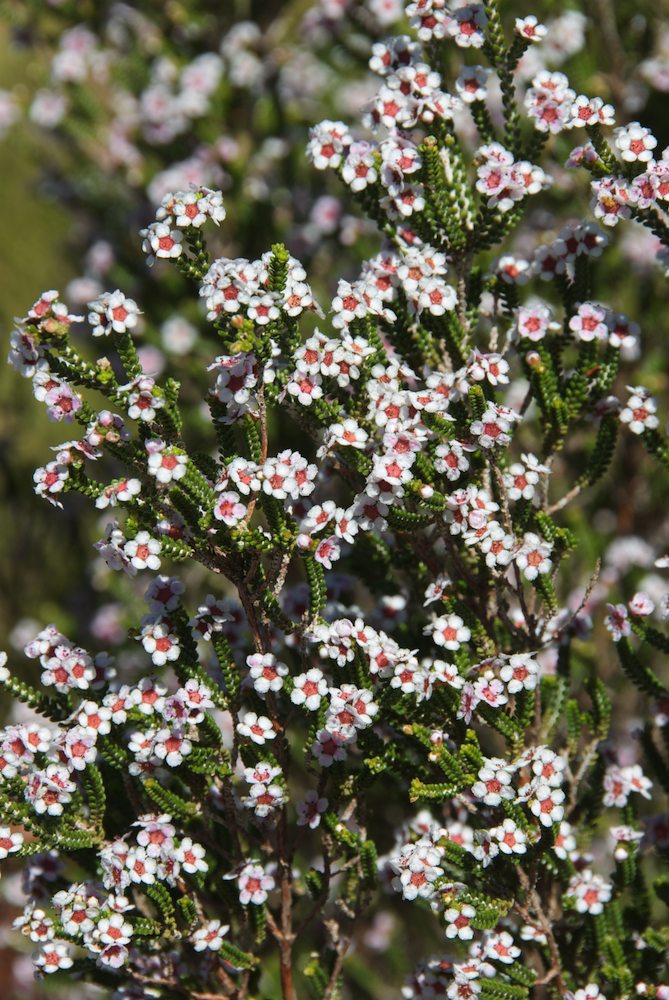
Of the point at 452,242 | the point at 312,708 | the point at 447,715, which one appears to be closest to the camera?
the point at 312,708

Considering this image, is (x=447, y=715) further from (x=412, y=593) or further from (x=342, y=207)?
(x=342, y=207)

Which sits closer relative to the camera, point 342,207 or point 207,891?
point 207,891

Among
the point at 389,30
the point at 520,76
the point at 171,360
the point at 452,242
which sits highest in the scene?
the point at 389,30

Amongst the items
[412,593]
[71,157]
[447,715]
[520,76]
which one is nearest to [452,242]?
[412,593]

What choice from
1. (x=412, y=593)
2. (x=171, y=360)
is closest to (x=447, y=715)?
(x=412, y=593)

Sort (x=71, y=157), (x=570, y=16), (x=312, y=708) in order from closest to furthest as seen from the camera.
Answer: (x=312, y=708) → (x=570, y=16) → (x=71, y=157)

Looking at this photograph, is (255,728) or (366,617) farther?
(366,617)

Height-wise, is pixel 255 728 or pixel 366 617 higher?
pixel 366 617

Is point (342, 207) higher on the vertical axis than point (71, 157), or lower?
lower
